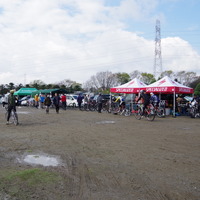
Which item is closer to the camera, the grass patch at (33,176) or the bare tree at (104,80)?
the grass patch at (33,176)

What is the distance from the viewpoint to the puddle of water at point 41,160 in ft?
18.5

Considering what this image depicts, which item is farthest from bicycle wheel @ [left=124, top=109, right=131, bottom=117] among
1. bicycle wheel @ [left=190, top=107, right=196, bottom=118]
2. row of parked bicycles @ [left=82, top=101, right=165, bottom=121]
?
bicycle wheel @ [left=190, top=107, right=196, bottom=118]

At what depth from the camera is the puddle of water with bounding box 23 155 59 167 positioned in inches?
222

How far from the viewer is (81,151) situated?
6.93 meters

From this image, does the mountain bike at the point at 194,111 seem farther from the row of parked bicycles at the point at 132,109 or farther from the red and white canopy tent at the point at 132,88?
the red and white canopy tent at the point at 132,88

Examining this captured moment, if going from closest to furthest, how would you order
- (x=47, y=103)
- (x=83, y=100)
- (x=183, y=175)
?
(x=183, y=175)
(x=47, y=103)
(x=83, y=100)

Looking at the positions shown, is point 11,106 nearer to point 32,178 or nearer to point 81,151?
point 81,151

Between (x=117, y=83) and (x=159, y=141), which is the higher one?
(x=117, y=83)

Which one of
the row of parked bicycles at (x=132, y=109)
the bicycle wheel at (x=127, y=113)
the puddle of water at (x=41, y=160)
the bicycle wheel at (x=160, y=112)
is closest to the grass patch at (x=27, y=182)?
the puddle of water at (x=41, y=160)

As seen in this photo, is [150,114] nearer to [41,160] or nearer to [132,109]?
[132,109]

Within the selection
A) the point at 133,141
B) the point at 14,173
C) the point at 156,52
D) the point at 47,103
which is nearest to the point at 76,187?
the point at 14,173

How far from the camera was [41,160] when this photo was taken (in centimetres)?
592

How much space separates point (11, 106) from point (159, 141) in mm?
7853

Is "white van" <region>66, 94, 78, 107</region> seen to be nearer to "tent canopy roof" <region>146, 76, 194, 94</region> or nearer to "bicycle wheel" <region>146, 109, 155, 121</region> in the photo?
"tent canopy roof" <region>146, 76, 194, 94</region>
